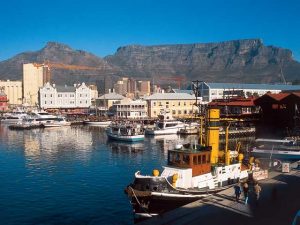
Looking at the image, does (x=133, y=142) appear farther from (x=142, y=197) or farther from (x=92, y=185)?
(x=142, y=197)

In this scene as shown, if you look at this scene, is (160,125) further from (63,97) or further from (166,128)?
(63,97)

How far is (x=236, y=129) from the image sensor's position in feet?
Answer: 307

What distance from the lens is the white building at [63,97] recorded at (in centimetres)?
16412

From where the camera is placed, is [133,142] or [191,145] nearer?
[191,145]

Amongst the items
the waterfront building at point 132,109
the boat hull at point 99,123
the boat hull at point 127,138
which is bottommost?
the boat hull at point 127,138

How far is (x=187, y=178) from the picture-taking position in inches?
1176

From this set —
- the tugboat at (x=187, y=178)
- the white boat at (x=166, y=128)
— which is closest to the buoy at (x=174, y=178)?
the tugboat at (x=187, y=178)

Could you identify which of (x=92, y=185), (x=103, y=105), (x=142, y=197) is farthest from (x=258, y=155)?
(x=103, y=105)

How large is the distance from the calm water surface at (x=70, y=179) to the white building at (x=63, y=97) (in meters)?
87.7

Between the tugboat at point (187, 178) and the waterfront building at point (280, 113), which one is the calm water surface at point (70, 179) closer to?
the tugboat at point (187, 178)

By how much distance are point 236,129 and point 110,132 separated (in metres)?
29.8

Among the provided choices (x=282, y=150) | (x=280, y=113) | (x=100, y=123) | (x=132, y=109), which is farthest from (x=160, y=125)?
(x=282, y=150)

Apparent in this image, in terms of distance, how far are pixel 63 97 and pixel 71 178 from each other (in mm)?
125269

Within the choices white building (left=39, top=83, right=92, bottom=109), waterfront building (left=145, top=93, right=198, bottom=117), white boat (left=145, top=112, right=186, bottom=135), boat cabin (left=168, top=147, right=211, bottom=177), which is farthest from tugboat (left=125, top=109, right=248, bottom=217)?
white building (left=39, top=83, right=92, bottom=109)
